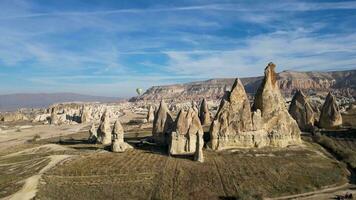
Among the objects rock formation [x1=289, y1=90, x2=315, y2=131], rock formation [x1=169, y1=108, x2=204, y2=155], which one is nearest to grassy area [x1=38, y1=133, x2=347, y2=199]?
rock formation [x1=169, y1=108, x2=204, y2=155]

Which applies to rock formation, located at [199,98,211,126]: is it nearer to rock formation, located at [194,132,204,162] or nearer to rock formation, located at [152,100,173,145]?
rock formation, located at [152,100,173,145]

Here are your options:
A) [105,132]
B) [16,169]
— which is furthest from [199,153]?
[105,132]

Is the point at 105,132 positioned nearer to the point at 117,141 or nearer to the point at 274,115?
the point at 117,141

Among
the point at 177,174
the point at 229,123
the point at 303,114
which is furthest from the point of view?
the point at 303,114

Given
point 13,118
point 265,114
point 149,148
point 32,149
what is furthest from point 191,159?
point 13,118

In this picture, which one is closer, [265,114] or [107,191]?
[107,191]

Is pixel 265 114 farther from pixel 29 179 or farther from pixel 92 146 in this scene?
pixel 29 179

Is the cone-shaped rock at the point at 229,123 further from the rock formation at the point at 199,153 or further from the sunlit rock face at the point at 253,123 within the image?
the rock formation at the point at 199,153

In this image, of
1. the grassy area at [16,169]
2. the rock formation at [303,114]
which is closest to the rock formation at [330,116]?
the rock formation at [303,114]
